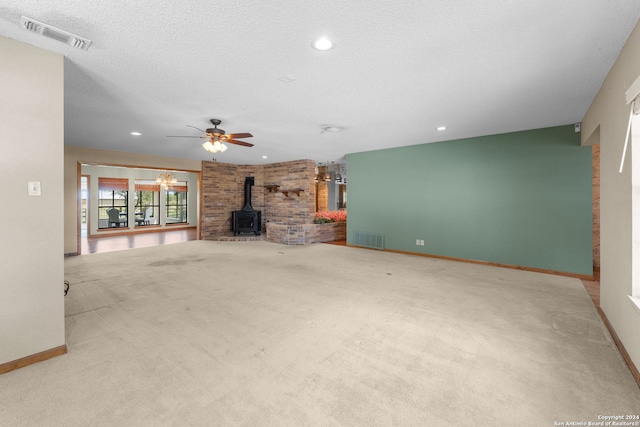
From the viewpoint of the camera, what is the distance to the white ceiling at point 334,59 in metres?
1.81

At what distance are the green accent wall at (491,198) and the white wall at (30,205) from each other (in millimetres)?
5778

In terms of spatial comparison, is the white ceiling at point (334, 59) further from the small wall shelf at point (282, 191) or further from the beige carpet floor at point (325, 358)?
the small wall shelf at point (282, 191)

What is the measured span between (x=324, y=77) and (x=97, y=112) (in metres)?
3.40

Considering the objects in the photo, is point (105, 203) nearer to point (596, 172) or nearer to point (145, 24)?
point (145, 24)

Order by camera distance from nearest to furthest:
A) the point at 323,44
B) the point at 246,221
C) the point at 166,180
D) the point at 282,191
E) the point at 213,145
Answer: the point at 323,44 < the point at 213,145 < the point at 282,191 < the point at 246,221 < the point at 166,180

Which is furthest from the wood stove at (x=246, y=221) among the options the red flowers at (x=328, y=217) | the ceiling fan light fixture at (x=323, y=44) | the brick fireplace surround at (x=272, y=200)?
the ceiling fan light fixture at (x=323, y=44)

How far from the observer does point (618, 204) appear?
7.97 feet

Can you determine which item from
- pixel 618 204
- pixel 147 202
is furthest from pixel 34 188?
pixel 147 202

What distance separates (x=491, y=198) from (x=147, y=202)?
12.0 m

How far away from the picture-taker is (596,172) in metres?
4.92

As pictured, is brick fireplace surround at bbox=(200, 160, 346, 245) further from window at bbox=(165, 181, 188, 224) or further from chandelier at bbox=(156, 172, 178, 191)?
window at bbox=(165, 181, 188, 224)

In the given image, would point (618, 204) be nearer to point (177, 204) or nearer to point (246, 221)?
point (246, 221)

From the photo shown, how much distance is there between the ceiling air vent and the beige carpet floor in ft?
8.08

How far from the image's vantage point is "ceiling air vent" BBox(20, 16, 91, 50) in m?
1.88
